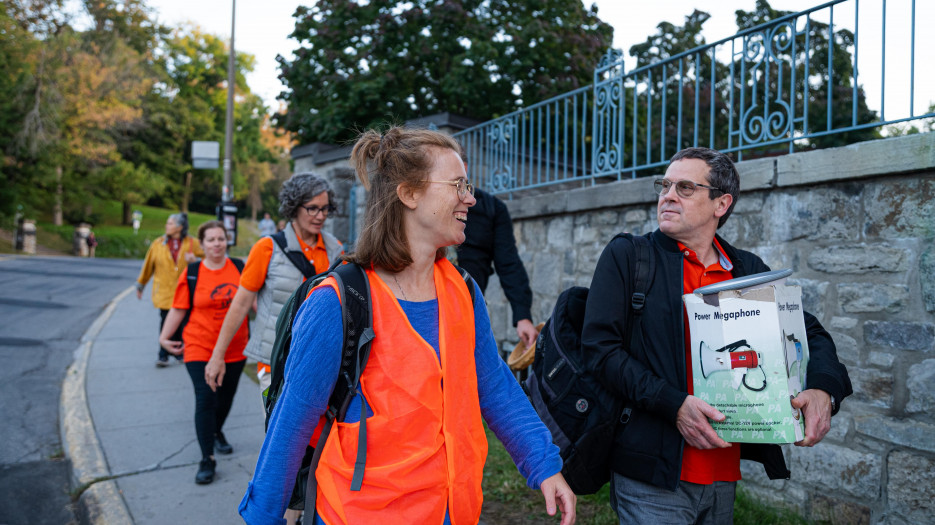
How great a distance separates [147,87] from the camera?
40656 millimetres

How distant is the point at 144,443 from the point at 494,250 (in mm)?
3179

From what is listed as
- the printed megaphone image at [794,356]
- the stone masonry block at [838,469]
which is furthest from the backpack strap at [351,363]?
the stone masonry block at [838,469]

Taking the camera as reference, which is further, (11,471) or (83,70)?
(83,70)

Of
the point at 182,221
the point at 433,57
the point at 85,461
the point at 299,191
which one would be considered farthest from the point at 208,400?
the point at 433,57

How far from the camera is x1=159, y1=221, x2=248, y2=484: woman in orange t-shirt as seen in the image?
4473 millimetres

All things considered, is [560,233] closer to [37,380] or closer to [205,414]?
[205,414]

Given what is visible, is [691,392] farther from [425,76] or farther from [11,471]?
[425,76]

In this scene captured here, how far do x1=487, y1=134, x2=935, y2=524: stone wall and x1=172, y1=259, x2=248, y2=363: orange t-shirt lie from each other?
10.8 ft

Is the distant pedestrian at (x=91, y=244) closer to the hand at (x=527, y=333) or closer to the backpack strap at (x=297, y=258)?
the backpack strap at (x=297, y=258)

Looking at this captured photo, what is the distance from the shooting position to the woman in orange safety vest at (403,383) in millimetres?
1674

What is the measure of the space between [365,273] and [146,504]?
127 inches

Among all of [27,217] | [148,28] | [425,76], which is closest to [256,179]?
[148,28]

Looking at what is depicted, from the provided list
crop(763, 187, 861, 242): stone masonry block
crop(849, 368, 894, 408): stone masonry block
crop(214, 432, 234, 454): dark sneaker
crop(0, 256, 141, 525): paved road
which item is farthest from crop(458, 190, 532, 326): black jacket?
crop(0, 256, 141, 525): paved road

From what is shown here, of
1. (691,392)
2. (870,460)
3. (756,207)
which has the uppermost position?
(756,207)
